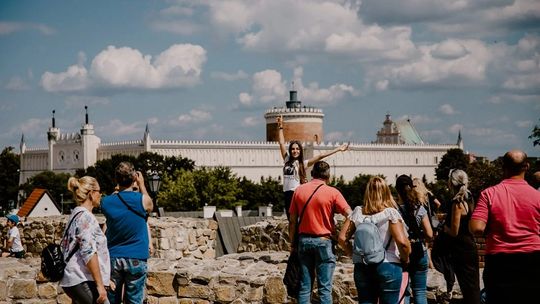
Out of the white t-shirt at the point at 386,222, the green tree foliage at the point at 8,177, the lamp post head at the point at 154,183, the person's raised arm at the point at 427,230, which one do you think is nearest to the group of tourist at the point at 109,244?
the white t-shirt at the point at 386,222

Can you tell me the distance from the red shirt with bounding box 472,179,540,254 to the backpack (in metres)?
0.89

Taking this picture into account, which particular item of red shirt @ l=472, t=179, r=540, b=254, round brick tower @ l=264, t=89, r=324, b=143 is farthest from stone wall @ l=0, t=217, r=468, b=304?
round brick tower @ l=264, t=89, r=324, b=143

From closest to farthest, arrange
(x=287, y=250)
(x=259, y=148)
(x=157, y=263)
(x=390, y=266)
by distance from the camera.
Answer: (x=390, y=266)
(x=157, y=263)
(x=287, y=250)
(x=259, y=148)

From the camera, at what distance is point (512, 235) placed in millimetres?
6789

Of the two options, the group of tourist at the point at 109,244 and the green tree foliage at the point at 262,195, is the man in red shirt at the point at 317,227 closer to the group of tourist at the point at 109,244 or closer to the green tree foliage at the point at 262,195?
the group of tourist at the point at 109,244

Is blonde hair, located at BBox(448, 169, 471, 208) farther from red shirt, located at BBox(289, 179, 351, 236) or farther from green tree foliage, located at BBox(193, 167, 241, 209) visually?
green tree foliage, located at BBox(193, 167, 241, 209)

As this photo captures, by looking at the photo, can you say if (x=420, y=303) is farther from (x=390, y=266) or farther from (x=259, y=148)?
(x=259, y=148)

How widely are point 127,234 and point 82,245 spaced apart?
716 millimetres

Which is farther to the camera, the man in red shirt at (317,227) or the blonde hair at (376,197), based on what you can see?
the man in red shirt at (317,227)

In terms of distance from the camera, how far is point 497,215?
22.3 feet

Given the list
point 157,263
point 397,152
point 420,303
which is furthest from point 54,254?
point 397,152

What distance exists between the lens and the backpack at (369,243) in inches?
294

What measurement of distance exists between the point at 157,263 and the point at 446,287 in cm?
275

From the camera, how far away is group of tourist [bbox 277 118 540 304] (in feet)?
22.3
